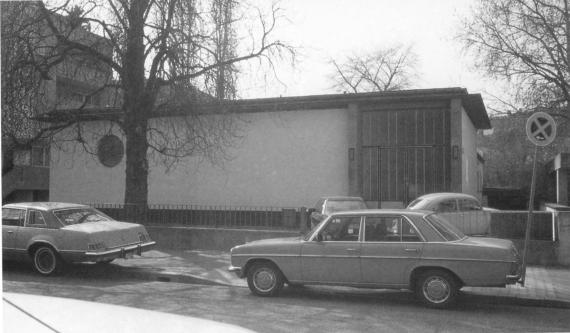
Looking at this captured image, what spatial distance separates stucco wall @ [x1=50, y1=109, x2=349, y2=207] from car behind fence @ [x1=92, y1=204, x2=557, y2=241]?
0.52 metres

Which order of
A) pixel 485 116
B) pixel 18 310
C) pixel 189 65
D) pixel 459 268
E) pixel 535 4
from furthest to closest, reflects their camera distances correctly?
pixel 485 116 < pixel 189 65 < pixel 535 4 < pixel 459 268 < pixel 18 310

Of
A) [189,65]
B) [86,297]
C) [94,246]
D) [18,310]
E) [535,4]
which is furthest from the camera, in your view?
[189,65]

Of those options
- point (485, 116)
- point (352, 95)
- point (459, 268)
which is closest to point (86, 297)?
point (459, 268)

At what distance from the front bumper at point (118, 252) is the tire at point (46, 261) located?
61cm

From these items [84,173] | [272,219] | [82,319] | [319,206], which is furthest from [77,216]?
[82,319]

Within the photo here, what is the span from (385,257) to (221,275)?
127 inches

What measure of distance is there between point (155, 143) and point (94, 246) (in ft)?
17.5

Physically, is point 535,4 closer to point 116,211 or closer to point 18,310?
point 116,211

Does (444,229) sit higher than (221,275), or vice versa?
(444,229)

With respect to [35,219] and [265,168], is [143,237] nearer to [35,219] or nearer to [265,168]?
[35,219]

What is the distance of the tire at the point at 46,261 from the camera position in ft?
28.8

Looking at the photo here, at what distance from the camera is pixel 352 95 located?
13.8 m

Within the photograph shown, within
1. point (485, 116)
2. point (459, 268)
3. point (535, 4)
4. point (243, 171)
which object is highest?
point (535, 4)

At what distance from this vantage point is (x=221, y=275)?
349 inches
